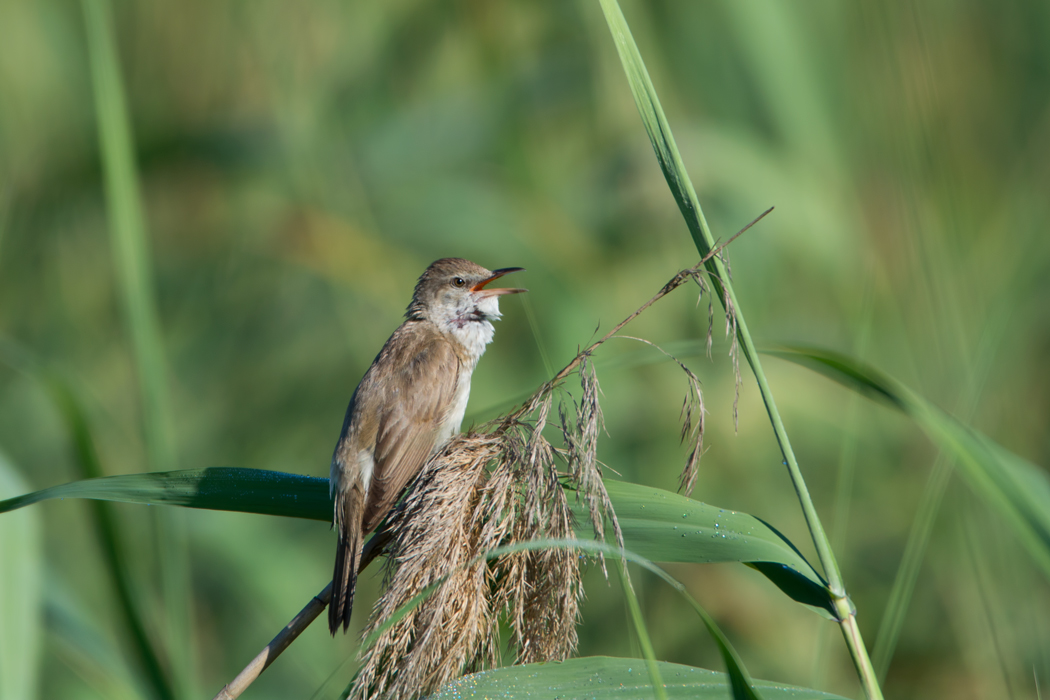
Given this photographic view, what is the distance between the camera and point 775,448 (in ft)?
16.2

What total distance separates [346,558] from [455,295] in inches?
65.6

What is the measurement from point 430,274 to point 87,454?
1879 mm

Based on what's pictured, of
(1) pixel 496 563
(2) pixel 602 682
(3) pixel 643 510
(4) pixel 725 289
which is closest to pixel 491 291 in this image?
(1) pixel 496 563

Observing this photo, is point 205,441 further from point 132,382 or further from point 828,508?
point 828,508

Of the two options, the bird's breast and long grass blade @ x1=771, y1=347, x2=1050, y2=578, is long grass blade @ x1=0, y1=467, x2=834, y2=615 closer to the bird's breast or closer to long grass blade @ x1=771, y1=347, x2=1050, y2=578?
long grass blade @ x1=771, y1=347, x2=1050, y2=578

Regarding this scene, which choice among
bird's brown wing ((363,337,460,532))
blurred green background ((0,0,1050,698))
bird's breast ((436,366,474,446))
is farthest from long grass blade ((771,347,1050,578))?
blurred green background ((0,0,1050,698))

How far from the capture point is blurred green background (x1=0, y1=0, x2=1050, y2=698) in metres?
4.24

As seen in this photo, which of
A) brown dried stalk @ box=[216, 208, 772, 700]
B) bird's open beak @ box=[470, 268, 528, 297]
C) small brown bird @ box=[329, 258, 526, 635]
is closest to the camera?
brown dried stalk @ box=[216, 208, 772, 700]

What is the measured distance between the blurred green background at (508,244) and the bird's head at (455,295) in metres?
0.53

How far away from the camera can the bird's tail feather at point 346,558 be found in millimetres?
2252

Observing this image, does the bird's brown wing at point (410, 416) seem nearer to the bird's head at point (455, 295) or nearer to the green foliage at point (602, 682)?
the bird's head at point (455, 295)

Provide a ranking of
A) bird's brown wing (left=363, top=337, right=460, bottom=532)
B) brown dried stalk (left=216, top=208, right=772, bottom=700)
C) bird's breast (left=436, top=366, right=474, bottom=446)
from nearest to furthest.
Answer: brown dried stalk (left=216, top=208, right=772, bottom=700) → bird's brown wing (left=363, top=337, right=460, bottom=532) → bird's breast (left=436, top=366, right=474, bottom=446)

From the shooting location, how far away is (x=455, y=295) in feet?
12.5

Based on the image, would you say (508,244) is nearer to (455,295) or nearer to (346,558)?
(455,295)
